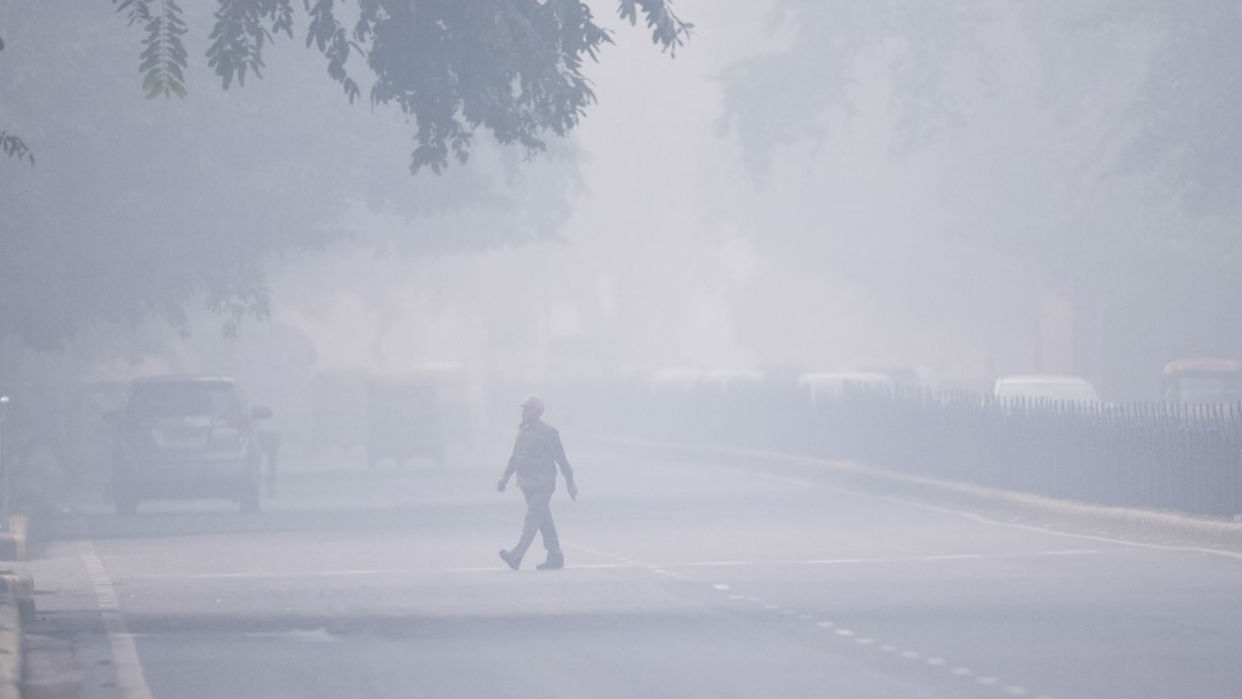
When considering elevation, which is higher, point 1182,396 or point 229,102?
point 229,102

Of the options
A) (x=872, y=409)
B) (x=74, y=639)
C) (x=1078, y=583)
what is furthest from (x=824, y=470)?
(x=74, y=639)

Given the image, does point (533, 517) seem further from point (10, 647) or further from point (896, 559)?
point (10, 647)

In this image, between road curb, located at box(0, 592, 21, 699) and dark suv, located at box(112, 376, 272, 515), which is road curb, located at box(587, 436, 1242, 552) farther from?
road curb, located at box(0, 592, 21, 699)

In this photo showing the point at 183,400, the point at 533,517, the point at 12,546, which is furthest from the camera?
the point at 183,400

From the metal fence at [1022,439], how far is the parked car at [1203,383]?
5041 mm

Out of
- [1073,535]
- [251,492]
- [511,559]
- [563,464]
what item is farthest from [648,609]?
[251,492]

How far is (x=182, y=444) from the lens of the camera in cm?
3045

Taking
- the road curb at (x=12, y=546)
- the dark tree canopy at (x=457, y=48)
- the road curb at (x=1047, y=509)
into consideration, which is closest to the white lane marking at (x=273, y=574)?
the road curb at (x=12, y=546)

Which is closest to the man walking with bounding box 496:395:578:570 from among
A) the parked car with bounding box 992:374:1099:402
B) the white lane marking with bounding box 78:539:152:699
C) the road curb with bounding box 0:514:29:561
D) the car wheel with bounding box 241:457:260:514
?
the white lane marking with bounding box 78:539:152:699

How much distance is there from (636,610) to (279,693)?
4867mm

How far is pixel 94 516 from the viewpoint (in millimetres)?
31984

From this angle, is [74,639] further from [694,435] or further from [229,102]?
[694,435]

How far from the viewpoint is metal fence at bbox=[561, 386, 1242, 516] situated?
78.5 feet

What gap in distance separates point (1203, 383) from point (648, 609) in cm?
2433
